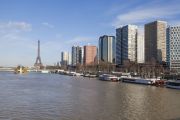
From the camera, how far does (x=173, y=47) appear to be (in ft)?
617

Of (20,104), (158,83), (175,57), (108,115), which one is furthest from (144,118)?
(175,57)

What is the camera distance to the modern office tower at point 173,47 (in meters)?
184

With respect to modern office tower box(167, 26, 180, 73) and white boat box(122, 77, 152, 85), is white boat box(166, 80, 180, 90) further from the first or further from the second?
modern office tower box(167, 26, 180, 73)

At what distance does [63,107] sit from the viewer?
40.6m

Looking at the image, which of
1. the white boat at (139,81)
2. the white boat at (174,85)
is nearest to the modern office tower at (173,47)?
the white boat at (139,81)

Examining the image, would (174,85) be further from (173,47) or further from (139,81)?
(173,47)

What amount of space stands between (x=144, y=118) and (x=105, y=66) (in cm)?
16417

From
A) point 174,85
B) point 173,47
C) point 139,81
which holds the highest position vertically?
point 173,47

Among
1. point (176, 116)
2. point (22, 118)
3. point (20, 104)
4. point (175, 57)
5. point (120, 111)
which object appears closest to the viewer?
point (22, 118)

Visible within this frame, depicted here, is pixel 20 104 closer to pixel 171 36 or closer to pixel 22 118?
pixel 22 118

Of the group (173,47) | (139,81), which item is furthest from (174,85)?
(173,47)

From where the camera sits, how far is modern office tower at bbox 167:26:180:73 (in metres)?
184

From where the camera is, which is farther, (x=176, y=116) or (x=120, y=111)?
(x=120, y=111)

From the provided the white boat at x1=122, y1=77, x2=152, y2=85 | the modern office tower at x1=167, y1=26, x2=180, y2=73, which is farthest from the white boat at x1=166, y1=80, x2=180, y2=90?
the modern office tower at x1=167, y1=26, x2=180, y2=73
